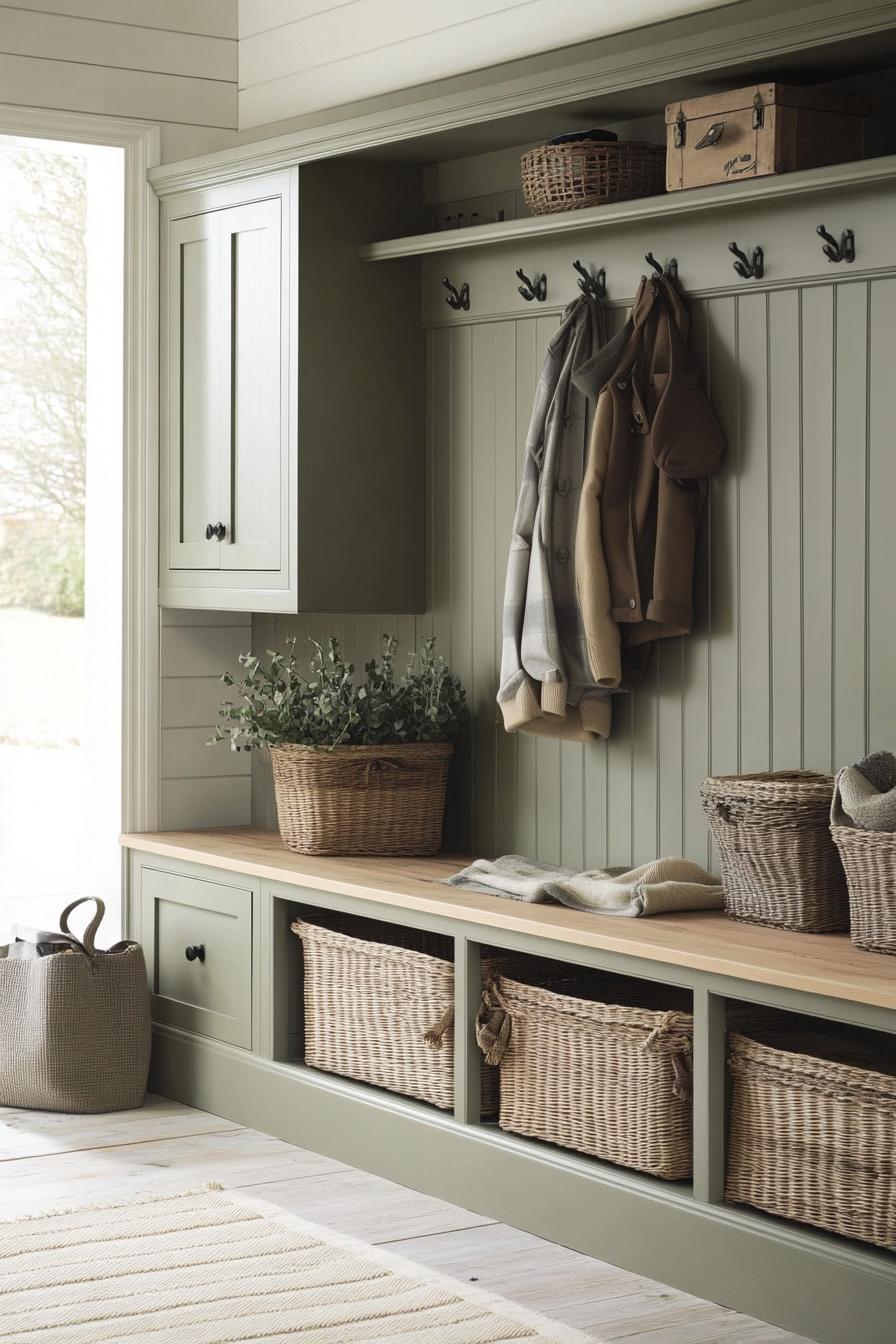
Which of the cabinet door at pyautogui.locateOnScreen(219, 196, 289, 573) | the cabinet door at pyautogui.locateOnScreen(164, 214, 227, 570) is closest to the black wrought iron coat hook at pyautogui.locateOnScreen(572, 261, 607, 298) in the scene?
the cabinet door at pyautogui.locateOnScreen(219, 196, 289, 573)

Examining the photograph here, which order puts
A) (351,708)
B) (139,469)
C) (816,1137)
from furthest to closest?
(139,469) → (351,708) → (816,1137)

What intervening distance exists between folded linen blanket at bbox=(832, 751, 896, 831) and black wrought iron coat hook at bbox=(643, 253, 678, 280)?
3.68ft

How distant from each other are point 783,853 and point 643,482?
0.84m

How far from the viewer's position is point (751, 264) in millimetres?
3342

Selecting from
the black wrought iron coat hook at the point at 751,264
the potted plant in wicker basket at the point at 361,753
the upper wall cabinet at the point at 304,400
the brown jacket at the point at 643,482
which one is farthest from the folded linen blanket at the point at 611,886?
the black wrought iron coat hook at the point at 751,264

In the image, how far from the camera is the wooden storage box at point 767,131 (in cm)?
312

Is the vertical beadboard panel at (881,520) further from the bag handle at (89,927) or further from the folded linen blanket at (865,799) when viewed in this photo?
the bag handle at (89,927)

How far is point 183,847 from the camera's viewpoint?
423cm

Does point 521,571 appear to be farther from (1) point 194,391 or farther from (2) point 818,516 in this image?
(1) point 194,391

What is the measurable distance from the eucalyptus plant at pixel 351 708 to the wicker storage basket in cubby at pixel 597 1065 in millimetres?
742

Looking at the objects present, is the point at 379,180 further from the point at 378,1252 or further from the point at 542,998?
the point at 378,1252

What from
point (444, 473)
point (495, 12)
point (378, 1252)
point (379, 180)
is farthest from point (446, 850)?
point (495, 12)

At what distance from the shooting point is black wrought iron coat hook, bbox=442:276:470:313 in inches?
158

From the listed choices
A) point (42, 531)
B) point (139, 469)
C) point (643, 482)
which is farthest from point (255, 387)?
point (42, 531)
